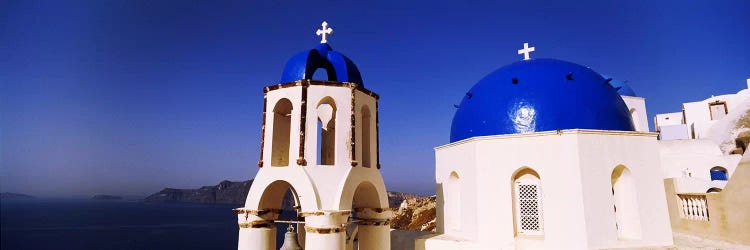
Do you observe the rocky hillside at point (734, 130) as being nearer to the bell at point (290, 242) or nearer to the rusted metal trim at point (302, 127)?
the rusted metal trim at point (302, 127)

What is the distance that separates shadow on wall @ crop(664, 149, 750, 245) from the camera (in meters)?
10.6

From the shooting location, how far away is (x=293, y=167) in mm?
8672

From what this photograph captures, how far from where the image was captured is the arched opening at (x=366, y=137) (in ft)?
33.4

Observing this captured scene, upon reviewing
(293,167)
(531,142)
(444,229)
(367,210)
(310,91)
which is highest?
(310,91)

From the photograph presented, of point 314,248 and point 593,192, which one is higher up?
point 593,192

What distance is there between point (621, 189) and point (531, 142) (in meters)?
2.80

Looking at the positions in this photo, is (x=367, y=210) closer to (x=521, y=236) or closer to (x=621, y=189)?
(x=521, y=236)

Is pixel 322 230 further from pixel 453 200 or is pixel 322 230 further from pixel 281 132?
pixel 453 200

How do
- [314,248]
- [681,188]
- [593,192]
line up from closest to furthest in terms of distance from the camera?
[314,248] → [593,192] → [681,188]

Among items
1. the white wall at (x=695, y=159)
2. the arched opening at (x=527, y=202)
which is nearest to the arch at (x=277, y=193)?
the arched opening at (x=527, y=202)

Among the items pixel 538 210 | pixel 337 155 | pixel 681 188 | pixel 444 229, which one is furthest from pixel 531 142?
pixel 681 188

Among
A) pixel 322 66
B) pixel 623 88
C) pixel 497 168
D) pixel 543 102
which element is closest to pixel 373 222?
pixel 497 168

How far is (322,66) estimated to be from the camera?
1002 centimetres

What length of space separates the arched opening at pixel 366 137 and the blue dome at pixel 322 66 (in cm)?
79
